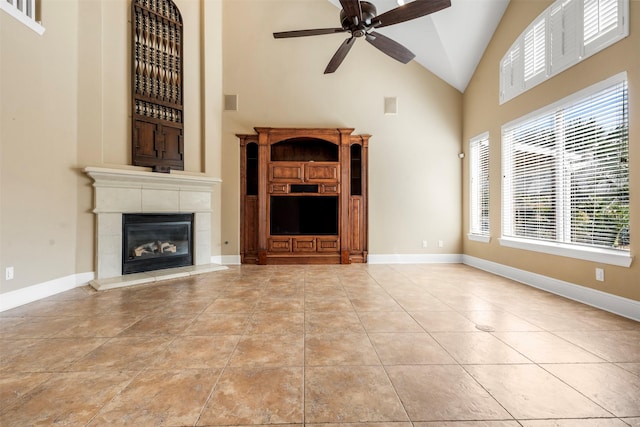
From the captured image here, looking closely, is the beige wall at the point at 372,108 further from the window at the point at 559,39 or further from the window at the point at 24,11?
the window at the point at 24,11

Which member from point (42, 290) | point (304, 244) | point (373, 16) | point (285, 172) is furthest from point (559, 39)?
point (42, 290)

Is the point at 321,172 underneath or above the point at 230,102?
underneath

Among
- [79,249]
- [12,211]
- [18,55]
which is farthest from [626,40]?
[79,249]

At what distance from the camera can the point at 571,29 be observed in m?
3.30

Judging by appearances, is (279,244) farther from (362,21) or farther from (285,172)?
(362,21)

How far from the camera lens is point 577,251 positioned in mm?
3238

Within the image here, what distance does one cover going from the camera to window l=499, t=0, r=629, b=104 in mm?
2893

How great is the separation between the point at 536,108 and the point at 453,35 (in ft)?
6.71

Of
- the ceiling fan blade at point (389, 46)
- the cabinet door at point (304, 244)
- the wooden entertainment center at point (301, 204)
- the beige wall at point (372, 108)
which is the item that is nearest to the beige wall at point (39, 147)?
the beige wall at point (372, 108)

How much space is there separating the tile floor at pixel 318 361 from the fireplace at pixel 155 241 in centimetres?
110

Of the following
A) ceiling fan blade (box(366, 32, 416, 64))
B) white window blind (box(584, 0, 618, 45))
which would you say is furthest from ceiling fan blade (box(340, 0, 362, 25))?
white window blind (box(584, 0, 618, 45))

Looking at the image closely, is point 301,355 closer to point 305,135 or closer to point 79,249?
point 79,249

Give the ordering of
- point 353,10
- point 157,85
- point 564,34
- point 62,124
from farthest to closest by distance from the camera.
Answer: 1. point 157,85
2. point 62,124
3. point 564,34
4. point 353,10

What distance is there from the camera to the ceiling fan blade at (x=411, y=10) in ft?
9.05
